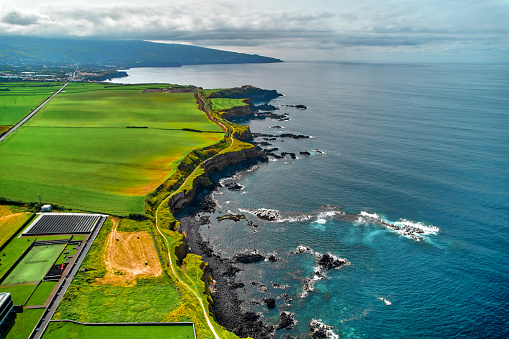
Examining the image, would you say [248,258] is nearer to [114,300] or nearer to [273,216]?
[273,216]

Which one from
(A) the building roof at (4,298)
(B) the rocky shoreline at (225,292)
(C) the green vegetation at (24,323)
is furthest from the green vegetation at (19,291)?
(B) the rocky shoreline at (225,292)

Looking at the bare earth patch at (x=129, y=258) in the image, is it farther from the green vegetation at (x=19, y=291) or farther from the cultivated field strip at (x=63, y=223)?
the green vegetation at (x=19, y=291)

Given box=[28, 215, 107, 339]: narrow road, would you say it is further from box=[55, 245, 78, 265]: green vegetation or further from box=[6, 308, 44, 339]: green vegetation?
box=[55, 245, 78, 265]: green vegetation

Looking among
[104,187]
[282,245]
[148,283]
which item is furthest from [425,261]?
[104,187]

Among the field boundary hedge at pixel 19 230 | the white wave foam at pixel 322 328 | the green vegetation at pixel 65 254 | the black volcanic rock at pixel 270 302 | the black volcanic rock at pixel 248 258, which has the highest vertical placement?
the field boundary hedge at pixel 19 230

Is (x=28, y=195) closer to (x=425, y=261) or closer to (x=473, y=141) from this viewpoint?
(x=425, y=261)
